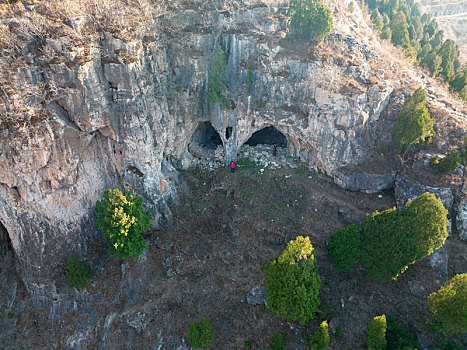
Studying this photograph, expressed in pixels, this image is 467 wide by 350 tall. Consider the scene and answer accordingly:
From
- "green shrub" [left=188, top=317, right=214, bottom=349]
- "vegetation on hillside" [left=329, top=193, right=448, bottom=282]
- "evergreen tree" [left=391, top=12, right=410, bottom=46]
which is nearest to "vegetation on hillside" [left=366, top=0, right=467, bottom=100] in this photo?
"evergreen tree" [left=391, top=12, right=410, bottom=46]

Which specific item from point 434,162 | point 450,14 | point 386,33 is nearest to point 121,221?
point 434,162

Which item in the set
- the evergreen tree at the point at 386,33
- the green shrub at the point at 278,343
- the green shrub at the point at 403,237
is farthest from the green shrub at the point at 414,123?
the green shrub at the point at 278,343

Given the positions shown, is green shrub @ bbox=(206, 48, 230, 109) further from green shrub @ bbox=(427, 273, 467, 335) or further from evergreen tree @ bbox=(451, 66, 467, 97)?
evergreen tree @ bbox=(451, 66, 467, 97)

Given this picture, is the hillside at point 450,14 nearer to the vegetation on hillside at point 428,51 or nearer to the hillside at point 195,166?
the vegetation on hillside at point 428,51

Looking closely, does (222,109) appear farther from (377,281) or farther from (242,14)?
(377,281)

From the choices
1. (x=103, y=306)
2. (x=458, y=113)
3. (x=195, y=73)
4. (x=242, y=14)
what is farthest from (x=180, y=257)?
(x=458, y=113)

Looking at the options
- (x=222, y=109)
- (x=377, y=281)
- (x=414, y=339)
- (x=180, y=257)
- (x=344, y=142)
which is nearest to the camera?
(x=414, y=339)

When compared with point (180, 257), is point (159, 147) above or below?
above
